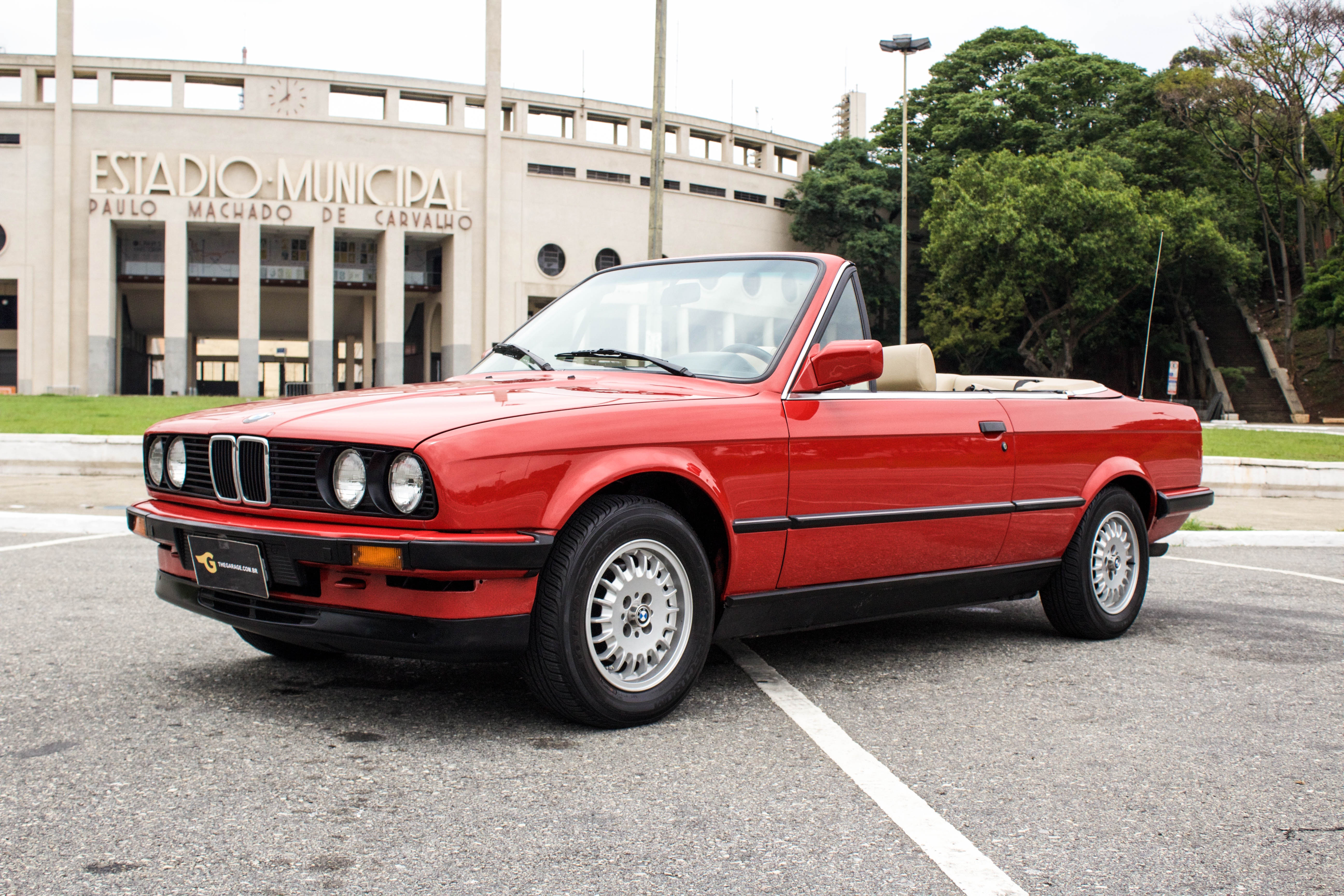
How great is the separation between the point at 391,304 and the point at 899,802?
52.1m

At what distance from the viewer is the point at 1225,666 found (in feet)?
15.8

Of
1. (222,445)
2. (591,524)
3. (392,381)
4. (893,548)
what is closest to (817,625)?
(893,548)

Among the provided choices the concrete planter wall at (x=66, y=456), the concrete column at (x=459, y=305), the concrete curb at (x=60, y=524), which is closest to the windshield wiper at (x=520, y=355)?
the concrete curb at (x=60, y=524)

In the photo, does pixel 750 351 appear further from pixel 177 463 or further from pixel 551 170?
pixel 551 170

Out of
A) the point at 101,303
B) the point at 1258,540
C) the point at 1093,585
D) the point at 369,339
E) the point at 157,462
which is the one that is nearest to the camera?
the point at 157,462

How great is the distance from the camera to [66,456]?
13930 mm

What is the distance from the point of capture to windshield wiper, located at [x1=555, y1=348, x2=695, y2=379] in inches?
172

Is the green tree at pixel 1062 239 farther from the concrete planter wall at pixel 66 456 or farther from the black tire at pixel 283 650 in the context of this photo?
the black tire at pixel 283 650

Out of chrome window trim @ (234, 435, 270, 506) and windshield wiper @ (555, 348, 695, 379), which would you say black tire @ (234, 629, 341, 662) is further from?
windshield wiper @ (555, 348, 695, 379)

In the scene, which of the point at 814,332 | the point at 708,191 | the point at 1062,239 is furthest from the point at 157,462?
the point at 708,191

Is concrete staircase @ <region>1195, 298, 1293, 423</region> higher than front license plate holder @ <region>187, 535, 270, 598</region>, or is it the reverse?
concrete staircase @ <region>1195, 298, 1293, 423</region>

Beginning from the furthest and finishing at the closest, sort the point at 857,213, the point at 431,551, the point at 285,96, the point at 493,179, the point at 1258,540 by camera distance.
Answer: the point at 857,213
the point at 493,179
the point at 285,96
the point at 1258,540
the point at 431,551

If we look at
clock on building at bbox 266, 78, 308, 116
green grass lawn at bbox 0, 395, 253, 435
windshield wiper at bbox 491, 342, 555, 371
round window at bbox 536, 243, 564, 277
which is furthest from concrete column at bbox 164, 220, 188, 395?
windshield wiper at bbox 491, 342, 555, 371

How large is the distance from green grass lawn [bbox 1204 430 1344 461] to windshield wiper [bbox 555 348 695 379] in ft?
42.8
